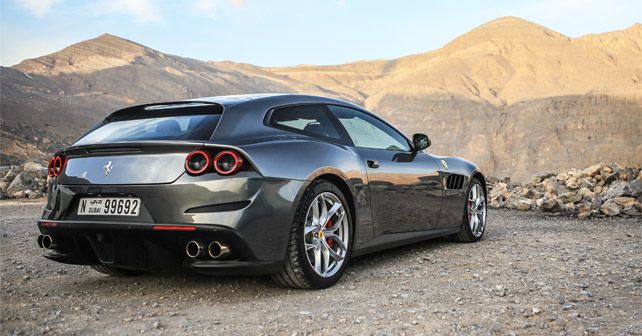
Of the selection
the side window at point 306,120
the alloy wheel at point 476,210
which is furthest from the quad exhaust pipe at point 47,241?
the alloy wheel at point 476,210

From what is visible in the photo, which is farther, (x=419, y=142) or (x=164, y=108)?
(x=419, y=142)

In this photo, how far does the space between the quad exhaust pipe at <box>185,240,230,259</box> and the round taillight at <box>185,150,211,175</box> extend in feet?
1.30

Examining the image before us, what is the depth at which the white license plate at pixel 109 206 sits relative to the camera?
3.66m

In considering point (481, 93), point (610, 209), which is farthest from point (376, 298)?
point (481, 93)

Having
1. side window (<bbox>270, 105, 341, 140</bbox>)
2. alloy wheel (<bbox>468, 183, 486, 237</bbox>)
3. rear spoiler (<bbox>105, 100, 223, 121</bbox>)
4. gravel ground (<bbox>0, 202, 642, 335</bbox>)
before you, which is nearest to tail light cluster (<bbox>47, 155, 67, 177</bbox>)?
rear spoiler (<bbox>105, 100, 223, 121</bbox>)

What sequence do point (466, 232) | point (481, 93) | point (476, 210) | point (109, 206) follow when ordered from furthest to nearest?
point (481, 93), point (476, 210), point (466, 232), point (109, 206)

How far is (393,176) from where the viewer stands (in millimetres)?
4930

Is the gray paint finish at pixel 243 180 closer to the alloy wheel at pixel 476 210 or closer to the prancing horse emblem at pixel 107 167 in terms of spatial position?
the prancing horse emblem at pixel 107 167

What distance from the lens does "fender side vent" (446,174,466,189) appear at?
5847 millimetres

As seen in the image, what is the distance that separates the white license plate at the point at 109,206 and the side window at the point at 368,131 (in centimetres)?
175

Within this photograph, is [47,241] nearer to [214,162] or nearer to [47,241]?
[47,241]

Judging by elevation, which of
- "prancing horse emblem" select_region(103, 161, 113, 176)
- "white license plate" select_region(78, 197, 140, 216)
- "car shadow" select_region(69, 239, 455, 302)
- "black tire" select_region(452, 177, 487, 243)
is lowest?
"black tire" select_region(452, 177, 487, 243)

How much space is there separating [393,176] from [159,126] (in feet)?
6.11

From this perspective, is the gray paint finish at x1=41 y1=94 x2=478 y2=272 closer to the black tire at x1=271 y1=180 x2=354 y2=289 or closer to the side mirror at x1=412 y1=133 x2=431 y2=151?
the black tire at x1=271 y1=180 x2=354 y2=289
